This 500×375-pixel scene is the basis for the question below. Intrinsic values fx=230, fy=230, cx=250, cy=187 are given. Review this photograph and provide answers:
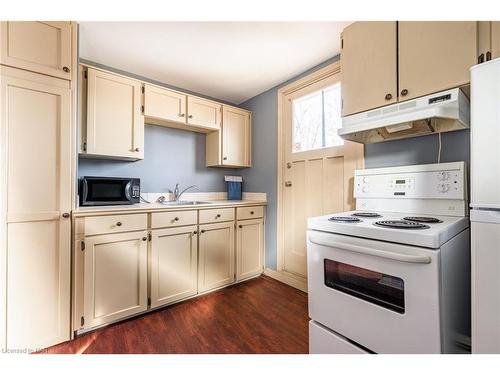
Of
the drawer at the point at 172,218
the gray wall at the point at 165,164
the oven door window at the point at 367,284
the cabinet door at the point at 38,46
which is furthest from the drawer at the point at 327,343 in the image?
the cabinet door at the point at 38,46

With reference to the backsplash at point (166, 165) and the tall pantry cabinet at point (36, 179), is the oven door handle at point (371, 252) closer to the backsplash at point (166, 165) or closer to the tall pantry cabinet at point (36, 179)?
the tall pantry cabinet at point (36, 179)

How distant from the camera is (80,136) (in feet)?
6.08

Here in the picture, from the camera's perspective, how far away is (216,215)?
7.57ft

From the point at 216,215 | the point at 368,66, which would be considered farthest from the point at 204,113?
the point at 368,66

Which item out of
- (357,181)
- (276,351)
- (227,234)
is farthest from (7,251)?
(357,181)

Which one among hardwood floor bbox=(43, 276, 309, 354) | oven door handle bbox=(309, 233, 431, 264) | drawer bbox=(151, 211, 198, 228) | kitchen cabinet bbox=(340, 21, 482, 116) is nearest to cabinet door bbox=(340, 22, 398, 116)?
kitchen cabinet bbox=(340, 21, 482, 116)

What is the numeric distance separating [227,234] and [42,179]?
1531 millimetres

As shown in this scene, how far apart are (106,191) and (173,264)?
0.86 m

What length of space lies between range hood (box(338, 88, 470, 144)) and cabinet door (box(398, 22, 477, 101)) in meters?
0.06

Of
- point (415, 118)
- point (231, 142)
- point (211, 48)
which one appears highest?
point (211, 48)

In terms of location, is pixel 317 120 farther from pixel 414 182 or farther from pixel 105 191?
pixel 105 191

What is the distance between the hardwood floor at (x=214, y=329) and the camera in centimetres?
150

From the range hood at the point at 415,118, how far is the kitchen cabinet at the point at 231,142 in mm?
1432
